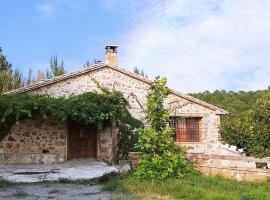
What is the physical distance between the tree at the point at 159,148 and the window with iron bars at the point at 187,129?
8.77 meters

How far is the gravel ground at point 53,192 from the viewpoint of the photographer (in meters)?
10.2

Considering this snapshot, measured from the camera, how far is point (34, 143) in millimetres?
17938

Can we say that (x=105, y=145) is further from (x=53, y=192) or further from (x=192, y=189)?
(x=192, y=189)

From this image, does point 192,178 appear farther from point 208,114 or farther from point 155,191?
point 208,114

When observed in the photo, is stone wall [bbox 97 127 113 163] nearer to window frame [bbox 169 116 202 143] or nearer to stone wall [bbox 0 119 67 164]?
stone wall [bbox 0 119 67 164]

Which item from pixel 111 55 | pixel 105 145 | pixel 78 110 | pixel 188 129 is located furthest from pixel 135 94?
pixel 78 110

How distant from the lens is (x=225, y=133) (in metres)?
17.9

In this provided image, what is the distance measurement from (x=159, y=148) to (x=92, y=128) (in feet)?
25.5

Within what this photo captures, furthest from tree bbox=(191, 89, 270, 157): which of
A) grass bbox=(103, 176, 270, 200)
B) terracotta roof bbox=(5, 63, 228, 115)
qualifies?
grass bbox=(103, 176, 270, 200)

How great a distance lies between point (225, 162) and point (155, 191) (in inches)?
139

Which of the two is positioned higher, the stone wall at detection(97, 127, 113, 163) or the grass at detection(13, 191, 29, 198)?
the stone wall at detection(97, 127, 113, 163)

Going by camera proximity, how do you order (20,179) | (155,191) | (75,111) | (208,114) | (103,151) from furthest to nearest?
1. (208,114)
2. (103,151)
3. (75,111)
4. (20,179)
5. (155,191)

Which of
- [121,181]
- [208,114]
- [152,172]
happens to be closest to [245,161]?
[152,172]

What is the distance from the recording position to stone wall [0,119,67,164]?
57.6 ft
